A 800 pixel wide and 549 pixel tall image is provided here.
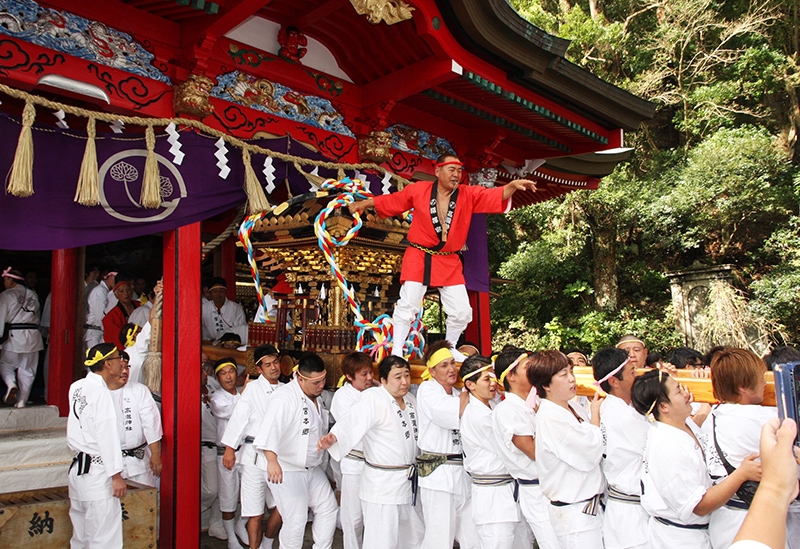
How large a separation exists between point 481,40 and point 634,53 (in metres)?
12.2

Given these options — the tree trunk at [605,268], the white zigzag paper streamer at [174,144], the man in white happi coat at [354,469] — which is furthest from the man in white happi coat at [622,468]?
the tree trunk at [605,268]

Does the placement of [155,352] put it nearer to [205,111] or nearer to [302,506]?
[302,506]

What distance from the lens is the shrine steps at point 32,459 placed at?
474cm

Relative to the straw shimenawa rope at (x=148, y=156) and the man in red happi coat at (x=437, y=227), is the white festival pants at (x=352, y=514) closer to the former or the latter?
the man in red happi coat at (x=437, y=227)

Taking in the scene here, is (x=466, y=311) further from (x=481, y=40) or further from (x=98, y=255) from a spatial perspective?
(x=98, y=255)

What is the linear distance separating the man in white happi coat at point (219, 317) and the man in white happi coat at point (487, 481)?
13.9 feet

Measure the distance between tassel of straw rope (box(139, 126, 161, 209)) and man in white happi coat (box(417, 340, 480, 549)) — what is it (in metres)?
2.41

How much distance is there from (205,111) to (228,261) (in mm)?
4271

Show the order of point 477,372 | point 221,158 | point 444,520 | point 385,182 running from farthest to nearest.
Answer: point 385,182
point 221,158
point 444,520
point 477,372

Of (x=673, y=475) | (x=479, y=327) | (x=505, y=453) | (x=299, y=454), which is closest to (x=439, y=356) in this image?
(x=505, y=453)

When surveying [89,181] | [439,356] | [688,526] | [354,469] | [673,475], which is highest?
[89,181]

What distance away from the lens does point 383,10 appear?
470cm

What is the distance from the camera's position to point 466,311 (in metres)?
5.12

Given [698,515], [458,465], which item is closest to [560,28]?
[458,465]
